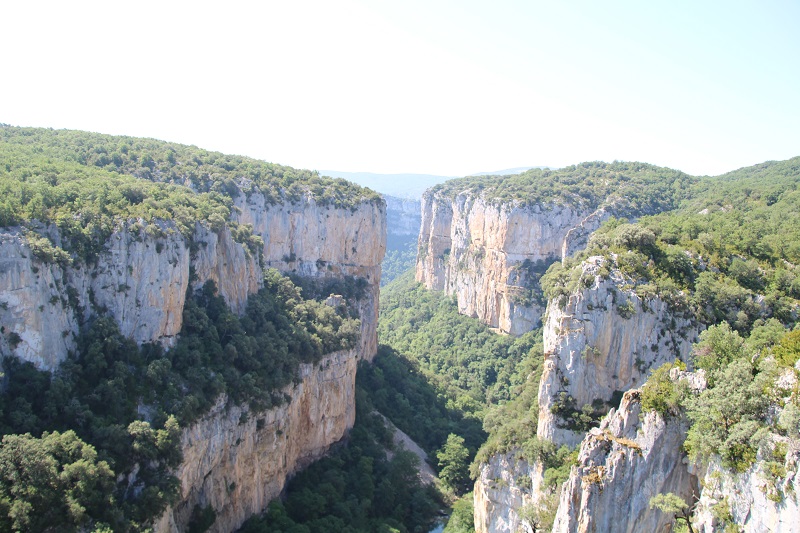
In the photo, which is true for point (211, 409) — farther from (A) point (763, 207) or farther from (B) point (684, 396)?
(A) point (763, 207)

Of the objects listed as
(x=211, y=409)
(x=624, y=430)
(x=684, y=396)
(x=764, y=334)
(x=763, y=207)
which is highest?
(x=763, y=207)

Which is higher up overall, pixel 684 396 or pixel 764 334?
pixel 764 334

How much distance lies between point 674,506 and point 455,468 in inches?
1063

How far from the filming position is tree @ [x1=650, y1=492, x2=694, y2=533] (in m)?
23.3

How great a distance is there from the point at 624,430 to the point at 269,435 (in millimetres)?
21845

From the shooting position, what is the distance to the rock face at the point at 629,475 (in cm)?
2562

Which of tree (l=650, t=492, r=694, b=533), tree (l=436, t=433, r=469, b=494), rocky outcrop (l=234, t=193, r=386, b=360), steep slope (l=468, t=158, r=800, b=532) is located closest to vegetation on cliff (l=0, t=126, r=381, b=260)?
rocky outcrop (l=234, t=193, r=386, b=360)

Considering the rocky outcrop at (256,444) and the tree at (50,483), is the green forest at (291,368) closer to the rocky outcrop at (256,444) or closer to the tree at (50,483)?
the tree at (50,483)

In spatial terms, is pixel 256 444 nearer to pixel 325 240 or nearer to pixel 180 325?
pixel 180 325

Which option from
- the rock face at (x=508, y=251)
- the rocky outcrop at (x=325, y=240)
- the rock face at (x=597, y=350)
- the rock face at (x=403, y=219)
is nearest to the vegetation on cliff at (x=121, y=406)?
the rock face at (x=597, y=350)

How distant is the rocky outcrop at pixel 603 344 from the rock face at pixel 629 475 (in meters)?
6.74

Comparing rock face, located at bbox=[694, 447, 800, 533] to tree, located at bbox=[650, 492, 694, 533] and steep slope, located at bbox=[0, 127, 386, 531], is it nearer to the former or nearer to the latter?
tree, located at bbox=[650, 492, 694, 533]

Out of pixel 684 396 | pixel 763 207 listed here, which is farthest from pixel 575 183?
pixel 684 396

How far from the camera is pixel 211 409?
3397cm
